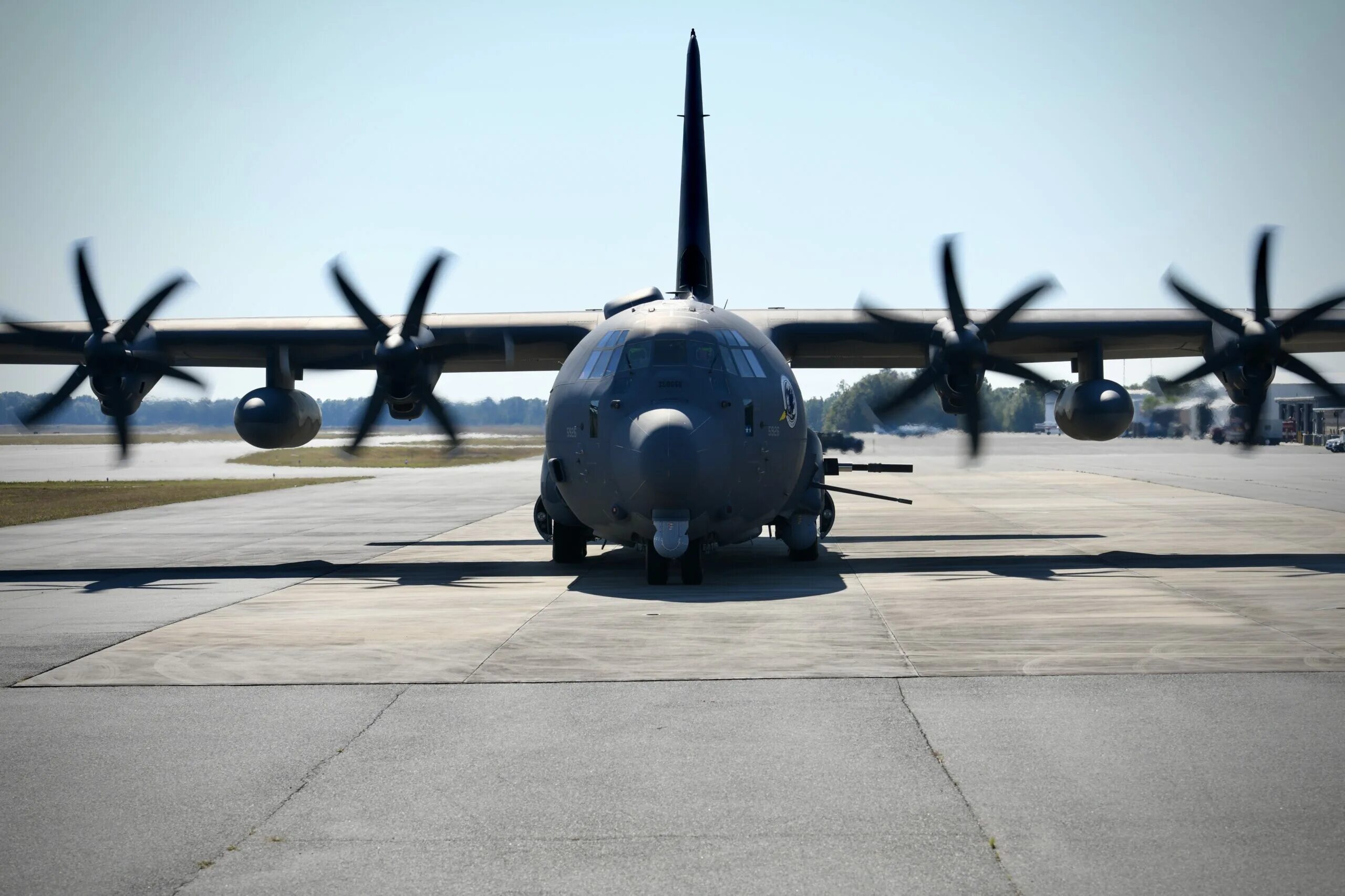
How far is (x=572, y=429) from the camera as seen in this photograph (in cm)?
1592

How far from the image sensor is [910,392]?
20.3m

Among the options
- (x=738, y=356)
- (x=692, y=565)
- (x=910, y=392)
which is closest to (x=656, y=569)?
(x=692, y=565)

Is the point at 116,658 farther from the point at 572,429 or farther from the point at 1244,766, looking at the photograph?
the point at 1244,766

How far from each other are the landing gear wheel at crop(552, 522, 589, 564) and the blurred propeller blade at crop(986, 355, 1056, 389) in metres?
7.75

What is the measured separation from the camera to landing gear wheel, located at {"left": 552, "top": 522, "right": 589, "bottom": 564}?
59.7 feet

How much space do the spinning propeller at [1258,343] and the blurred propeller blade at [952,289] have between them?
13.1 feet

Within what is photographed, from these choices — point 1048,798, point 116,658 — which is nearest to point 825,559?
point 116,658

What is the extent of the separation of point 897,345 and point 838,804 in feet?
61.0

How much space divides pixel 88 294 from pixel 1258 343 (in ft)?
69.8

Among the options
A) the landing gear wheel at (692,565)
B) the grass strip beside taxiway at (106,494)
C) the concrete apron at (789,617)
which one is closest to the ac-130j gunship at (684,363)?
the landing gear wheel at (692,565)

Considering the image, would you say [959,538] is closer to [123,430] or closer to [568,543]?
[568,543]

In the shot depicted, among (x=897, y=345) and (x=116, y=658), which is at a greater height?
(x=897, y=345)

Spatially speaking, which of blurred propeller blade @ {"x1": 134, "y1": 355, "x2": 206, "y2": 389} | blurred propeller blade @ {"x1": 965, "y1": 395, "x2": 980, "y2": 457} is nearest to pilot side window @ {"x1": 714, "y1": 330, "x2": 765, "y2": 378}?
blurred propeller blade @ {"x1": 965, "y1": 395, "x2": 980, "y2": 457}

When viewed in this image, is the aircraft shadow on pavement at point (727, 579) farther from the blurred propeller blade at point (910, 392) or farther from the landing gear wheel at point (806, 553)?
the blurred propeller blade at point (910, 392)
